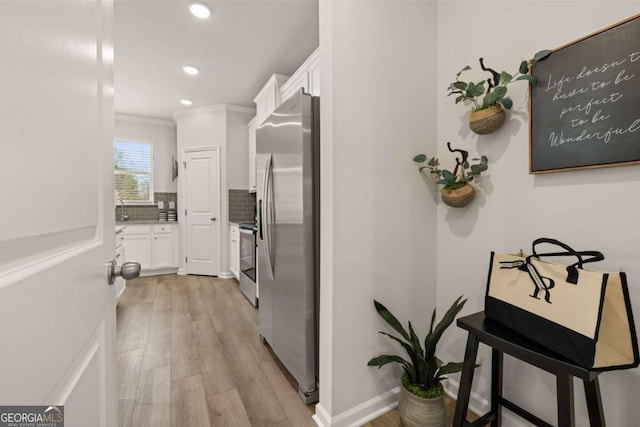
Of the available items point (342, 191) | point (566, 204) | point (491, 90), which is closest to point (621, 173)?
point (566, 204)

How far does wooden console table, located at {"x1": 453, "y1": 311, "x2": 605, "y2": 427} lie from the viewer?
0.88 m

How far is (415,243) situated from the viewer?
66.0 inches

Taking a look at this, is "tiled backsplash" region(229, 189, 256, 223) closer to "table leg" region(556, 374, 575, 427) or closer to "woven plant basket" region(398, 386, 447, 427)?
"woven plant basket" region(398, 386, 447, 427)

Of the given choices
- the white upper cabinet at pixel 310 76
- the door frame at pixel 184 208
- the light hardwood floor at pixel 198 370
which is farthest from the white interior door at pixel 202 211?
the white upper cabinet at pixel 310 76

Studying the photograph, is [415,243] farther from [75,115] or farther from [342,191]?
[75,115]

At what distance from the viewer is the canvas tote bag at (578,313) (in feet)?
2.75

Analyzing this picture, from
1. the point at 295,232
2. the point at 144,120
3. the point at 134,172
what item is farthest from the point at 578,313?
the point at 144,120

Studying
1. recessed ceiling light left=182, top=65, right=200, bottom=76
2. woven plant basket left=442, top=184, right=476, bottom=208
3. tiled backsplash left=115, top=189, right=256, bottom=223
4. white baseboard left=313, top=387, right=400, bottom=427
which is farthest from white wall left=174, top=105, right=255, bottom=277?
woven plant basket left=442, top=184, right=476, bottom=208

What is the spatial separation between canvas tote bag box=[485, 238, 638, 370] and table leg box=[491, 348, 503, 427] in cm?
33

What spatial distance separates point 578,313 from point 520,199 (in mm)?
624

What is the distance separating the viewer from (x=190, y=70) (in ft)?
10.7

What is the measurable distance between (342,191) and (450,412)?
4.60 ft
